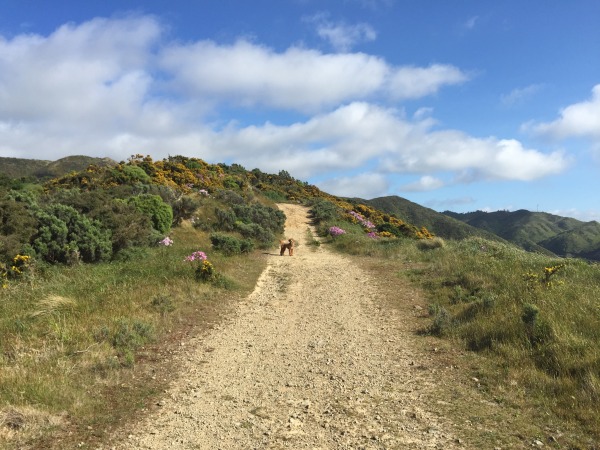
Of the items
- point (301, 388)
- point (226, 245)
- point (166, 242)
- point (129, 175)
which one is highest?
point (129, 175)

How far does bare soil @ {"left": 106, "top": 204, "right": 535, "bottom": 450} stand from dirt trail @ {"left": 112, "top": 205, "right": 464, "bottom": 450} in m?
0.01

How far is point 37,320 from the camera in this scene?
7.44 meters

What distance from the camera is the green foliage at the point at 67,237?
454 inches

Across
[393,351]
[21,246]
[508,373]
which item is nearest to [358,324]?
[393,351]

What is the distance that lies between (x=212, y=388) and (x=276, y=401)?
0.98m

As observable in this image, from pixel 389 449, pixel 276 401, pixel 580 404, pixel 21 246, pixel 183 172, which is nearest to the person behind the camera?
pixel 389 449

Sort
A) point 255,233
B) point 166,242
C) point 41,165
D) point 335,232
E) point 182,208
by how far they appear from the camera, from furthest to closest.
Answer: point 41,165 < point 335,232 < point 255,233 < point 182,208 < point 166,242

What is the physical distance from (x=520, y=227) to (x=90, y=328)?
186 meters

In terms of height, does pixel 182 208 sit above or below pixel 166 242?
above

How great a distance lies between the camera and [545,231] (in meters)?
169

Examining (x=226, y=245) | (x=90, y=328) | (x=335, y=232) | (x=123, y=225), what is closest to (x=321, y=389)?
(x=90, y=328)

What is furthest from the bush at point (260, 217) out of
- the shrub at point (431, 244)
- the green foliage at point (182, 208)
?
the shrub at point (431, 244)

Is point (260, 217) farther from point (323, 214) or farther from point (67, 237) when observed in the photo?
point (67, 237)

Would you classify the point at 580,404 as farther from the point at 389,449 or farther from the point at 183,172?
the point at 183,172
